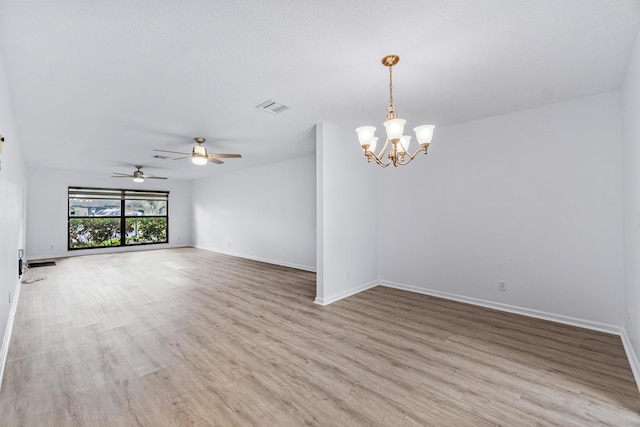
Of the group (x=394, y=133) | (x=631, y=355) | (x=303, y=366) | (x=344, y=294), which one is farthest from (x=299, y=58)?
(x=631, y=355)

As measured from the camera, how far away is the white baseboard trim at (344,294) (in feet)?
13.0

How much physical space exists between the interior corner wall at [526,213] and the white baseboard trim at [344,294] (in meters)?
0.54

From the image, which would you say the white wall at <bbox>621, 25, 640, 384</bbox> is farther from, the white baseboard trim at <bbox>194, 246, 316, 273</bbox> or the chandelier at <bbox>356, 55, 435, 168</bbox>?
the white baseboard trim at <bbox>194, 246, 316, 273</bbox>

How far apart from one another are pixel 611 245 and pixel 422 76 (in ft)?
9.09

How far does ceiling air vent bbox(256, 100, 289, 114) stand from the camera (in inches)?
129

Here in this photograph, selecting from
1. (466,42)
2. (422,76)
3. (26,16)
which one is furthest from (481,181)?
(26,16)

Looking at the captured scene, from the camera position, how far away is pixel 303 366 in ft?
7.79

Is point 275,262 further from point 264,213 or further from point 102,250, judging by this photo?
point 102,250

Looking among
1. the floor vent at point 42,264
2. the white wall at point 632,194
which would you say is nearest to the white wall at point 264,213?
the floor vent at point 42,264

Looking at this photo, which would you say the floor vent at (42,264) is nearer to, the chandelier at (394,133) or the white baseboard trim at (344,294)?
the white baseboard trim at (344,294)

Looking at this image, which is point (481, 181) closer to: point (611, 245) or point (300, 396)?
point (611, 245)

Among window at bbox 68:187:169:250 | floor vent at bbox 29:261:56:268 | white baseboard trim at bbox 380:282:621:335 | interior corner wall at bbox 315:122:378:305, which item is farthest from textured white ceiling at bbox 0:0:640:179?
window at bbox 68:187:169:250

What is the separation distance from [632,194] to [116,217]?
1165 centimetres

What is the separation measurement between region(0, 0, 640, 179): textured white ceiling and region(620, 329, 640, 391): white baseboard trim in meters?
2.54
